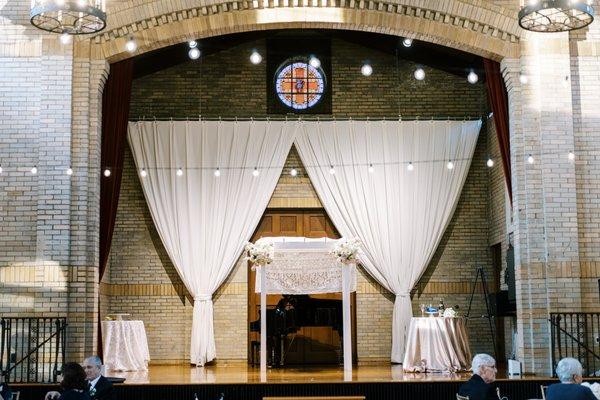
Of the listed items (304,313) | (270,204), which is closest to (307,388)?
(304,313)

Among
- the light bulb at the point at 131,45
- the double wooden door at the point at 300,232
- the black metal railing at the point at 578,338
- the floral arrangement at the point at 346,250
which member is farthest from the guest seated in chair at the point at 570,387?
the double wooden door at the point at 300,232

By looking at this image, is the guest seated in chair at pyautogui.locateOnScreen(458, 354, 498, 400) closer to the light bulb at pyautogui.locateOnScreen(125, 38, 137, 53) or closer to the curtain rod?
the light bulb at pyautogui.locateOnScreen(125, 38, 137, 53)

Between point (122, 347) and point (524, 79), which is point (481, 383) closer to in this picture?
point (524, 79)

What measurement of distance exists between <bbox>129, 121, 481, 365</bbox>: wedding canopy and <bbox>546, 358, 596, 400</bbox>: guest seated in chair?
9335 mm

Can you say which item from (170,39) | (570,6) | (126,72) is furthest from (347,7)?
(570,6)

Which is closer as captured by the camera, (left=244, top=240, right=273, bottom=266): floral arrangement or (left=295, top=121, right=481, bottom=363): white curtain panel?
(left=244, top=240, right=273, bottom=266): floral arrangement

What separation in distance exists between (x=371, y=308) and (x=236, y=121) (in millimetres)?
4467

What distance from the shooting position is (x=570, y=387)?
674 cm

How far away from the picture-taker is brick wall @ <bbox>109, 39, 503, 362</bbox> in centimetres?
1659

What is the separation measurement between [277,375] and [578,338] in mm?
4381

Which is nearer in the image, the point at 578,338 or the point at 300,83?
the point at 578,338

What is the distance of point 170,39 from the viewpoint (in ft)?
44.4

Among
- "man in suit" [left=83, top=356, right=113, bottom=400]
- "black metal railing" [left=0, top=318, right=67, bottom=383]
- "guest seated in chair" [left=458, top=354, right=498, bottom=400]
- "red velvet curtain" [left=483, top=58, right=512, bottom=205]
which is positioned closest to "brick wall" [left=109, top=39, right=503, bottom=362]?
"red velvet curtain" [left=483, top=58, right=512, bottom=205]
